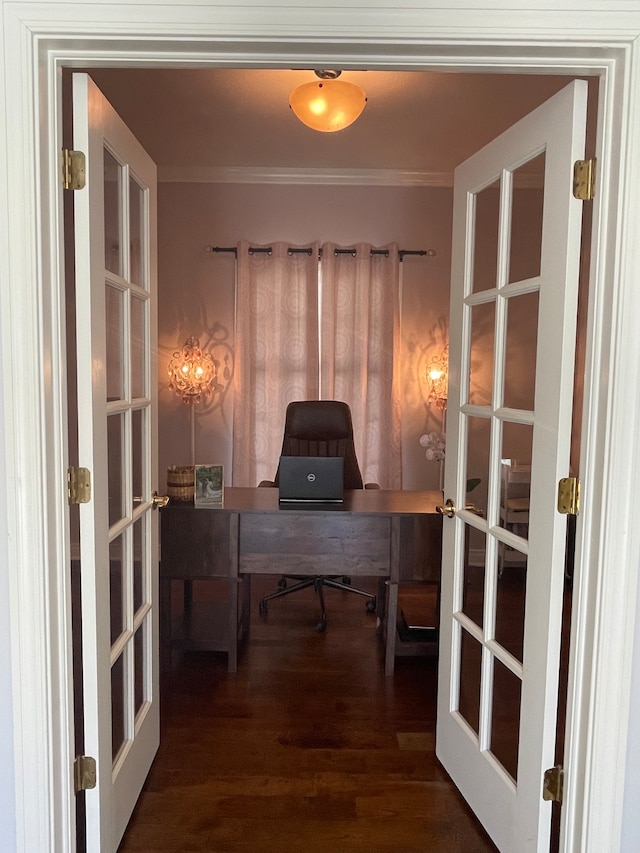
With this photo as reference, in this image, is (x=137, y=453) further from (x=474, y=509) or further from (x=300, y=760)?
(x=300, y=760)

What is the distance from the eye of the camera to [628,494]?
1.34 metres

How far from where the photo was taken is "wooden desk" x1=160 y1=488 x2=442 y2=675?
2.84m

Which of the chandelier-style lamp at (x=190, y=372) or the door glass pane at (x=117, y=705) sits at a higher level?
the chandelier-style lamp at (x=190, y=372)

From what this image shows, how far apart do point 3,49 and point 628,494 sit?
1582 millimetres

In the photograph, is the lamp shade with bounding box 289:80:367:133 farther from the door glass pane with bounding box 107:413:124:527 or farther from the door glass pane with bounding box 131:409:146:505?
the door glass pane with bounding box 107:413:124:527

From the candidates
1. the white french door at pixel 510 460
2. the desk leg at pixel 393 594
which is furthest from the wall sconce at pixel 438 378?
the white french door at pixel 510 460

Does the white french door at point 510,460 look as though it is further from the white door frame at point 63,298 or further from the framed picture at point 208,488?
the framed picture at point 208,488

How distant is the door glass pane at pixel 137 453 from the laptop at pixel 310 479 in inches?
42.8

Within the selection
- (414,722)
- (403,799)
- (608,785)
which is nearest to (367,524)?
(414,722)

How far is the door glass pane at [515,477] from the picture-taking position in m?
1.64

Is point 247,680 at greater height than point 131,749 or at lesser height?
lesser

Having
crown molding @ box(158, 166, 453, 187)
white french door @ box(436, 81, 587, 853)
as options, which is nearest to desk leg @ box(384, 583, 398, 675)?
white french door @ box(436, 81, 587, 853)

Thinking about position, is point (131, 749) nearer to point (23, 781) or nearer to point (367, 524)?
point (23, 781)

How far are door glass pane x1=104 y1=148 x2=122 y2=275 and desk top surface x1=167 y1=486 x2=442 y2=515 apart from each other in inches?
55.7
